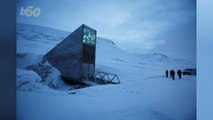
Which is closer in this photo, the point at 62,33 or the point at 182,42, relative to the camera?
the point at 182,42

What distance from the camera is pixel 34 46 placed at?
1.72 meters

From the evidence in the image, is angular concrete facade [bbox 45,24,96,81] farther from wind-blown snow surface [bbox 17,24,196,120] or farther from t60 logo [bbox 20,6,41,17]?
t60 logo [bbox 20,6,41,17]

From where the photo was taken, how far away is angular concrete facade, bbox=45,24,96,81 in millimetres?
1529

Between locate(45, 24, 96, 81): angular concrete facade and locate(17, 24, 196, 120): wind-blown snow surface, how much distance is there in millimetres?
49

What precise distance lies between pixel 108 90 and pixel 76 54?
1.21 ft

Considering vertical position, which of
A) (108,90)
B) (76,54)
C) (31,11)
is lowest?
(108,90)

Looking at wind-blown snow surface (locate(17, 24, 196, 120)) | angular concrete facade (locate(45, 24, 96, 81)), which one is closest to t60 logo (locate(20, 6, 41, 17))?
wind-blown snow surface (locate(17, 24, 196, 120))

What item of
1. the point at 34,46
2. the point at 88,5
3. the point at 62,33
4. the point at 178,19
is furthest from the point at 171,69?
the point at 34,46

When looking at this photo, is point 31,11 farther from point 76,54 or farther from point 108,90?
point 108,90

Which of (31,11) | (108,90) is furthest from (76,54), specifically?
(31,11)

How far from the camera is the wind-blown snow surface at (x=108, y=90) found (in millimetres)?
1368

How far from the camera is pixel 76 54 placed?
1.56 metres
